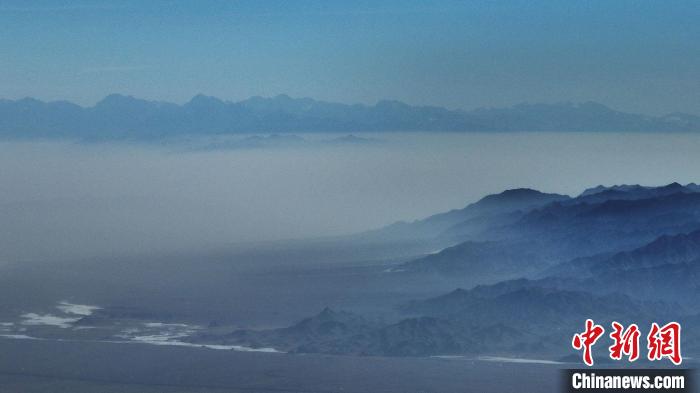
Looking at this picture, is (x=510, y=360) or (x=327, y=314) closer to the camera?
(x=510, y=360)

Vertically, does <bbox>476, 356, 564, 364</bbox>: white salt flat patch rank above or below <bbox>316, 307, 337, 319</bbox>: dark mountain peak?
below

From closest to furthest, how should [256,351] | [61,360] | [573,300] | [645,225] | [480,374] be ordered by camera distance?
[480,374] < [61,360] < [256,351] < [573,300] < [645,225]

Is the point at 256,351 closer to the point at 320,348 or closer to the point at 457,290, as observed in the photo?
the point at 320,348

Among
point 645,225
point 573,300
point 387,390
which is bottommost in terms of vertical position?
point 387,390

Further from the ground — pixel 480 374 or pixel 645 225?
pixel 645 225

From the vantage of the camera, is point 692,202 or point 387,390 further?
point 692,202

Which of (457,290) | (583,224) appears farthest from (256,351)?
(583,224)

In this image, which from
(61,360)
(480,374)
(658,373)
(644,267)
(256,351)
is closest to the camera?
(658,373)

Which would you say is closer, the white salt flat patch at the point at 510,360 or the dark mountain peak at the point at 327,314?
the white salt flat patch at the point at 510,360

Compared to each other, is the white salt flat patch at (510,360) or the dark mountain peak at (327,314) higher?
the dark mountain peak at (327,314)

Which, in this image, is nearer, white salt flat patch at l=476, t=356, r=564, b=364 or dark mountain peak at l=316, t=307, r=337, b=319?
white salt flat patch at l=476, t=356, r=564, b=364

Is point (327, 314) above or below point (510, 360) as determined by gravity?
above
